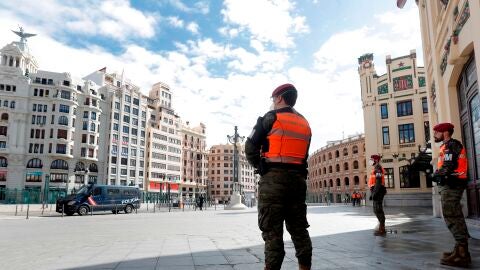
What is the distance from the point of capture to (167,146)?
3625 inches

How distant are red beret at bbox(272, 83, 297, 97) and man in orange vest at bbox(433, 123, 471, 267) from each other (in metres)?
2.81

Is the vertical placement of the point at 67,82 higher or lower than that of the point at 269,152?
higher

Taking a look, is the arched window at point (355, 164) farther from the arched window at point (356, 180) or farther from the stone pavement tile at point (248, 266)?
the stone pavement tile at point (248, 266)

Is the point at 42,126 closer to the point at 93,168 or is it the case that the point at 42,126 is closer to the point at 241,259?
the point at 93,168

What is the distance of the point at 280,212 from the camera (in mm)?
3211

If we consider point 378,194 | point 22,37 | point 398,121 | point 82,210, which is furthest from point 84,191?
point 22,37

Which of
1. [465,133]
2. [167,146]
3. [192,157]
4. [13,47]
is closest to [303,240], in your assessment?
[465,133]

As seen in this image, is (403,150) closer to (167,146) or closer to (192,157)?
(167,146)

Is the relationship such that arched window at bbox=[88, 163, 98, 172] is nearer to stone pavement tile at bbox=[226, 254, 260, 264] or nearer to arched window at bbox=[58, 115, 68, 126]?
arched window at bbox=[58, 115, 68, 126]

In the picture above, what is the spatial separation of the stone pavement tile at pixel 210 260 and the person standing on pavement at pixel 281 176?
193cm

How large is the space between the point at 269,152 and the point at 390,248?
382 cm

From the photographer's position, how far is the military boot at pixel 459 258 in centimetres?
434

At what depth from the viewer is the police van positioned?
2470 centimetres

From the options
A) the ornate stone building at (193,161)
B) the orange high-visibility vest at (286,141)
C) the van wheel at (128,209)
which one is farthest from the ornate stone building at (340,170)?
the orange high-visibility vest at (286,141)
